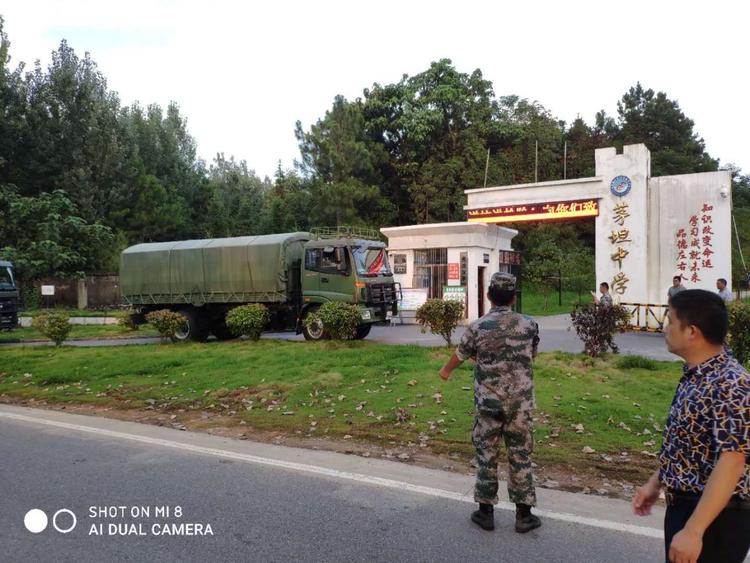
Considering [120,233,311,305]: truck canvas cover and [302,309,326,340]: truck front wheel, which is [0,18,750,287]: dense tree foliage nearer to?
[120,233,311,305]: truck canvas cover

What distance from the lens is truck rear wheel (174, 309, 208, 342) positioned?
16.1 meters

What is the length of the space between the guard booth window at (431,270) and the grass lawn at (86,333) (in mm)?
9384

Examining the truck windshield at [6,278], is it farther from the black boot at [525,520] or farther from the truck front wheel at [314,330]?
the black boot at [525,520]

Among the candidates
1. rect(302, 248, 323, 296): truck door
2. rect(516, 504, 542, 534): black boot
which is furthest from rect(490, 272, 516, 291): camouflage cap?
rect(302, 248, 323, 296): truck door

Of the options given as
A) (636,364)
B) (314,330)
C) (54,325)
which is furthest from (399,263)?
(636,364)

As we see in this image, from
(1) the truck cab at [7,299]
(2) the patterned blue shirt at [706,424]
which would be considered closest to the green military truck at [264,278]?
(1) the truck cab at [7,299]

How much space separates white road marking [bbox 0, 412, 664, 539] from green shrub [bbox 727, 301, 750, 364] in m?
6.24

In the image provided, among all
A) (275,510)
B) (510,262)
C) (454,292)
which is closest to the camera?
(275,510)

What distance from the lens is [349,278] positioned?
46.4 ft

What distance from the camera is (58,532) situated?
3.96 meters

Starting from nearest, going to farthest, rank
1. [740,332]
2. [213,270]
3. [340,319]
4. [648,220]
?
[740,332], [340,319], [213,270], [648,220]

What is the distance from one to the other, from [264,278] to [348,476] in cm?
1059

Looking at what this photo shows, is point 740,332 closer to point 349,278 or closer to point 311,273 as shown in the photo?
point 349,278

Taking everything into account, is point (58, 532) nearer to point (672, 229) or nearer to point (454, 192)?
point (672, 229)
